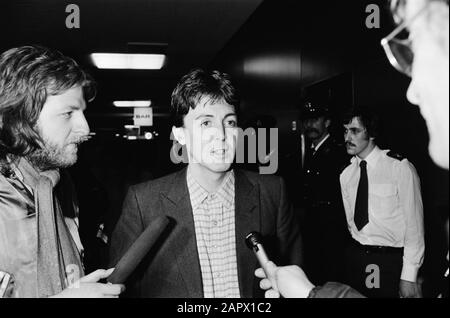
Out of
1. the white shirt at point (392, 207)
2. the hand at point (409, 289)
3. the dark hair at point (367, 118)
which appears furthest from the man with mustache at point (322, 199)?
the hand at point (409, 289)

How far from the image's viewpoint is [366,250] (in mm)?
2719

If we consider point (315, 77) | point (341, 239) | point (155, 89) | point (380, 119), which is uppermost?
point (155, 89)

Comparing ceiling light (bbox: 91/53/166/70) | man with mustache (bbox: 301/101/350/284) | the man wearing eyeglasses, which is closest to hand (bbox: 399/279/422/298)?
man with mustache (bbox: 301/101/350/284)

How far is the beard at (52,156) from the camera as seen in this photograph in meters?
1.45

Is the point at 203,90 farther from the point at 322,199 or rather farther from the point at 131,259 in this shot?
the point at 322,199

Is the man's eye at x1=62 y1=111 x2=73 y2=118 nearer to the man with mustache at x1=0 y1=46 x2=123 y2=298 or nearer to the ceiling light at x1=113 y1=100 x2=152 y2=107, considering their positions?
the man with mustache at x1=0 y1=46 x2=123 y2=298

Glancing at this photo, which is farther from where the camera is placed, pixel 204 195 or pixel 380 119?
pixel 380 119

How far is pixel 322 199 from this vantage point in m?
3.36

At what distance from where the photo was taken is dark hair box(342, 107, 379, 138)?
282cm

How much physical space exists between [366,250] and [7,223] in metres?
2.18

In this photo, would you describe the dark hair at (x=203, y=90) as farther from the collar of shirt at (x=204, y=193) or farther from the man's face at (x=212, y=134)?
the collar of shirt at (x=204, y=193)

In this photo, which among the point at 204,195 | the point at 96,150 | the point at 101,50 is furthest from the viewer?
the point at 96,150
